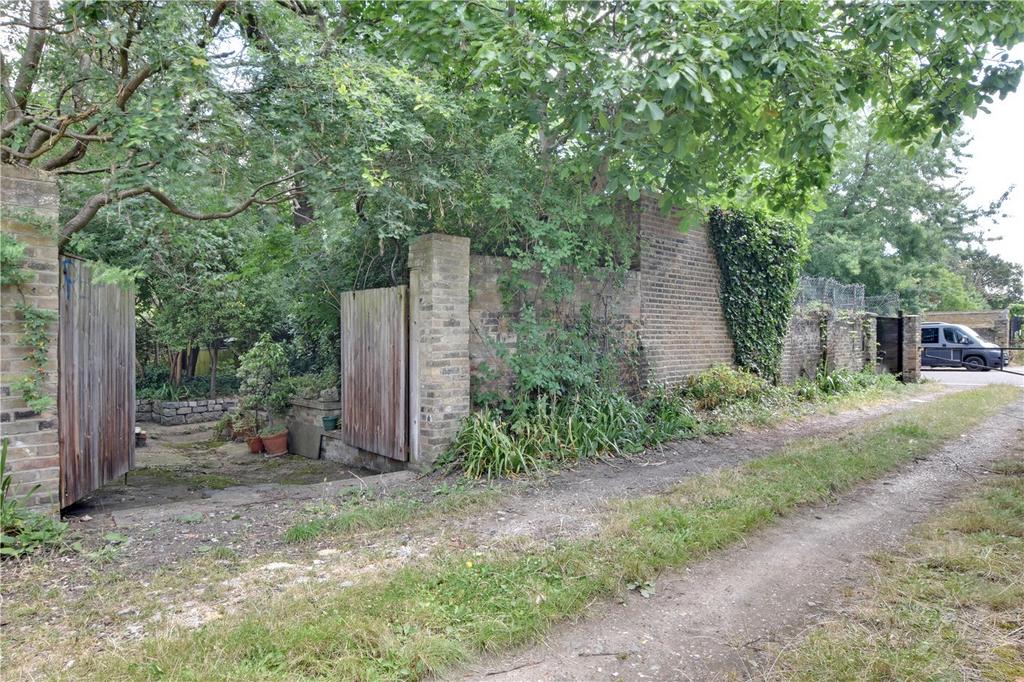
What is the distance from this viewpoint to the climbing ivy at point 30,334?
3703mm

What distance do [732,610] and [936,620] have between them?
92 cm

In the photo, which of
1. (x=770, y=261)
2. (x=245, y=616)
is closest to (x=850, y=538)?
(x=245, y=616)

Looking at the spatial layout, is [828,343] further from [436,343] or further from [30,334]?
[30,334]

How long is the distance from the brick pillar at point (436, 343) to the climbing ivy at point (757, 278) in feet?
17.9

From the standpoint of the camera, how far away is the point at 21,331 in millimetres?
3834

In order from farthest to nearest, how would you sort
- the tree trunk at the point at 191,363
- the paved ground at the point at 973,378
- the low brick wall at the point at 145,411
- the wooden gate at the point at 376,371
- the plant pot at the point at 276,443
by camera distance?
the paved ground at the point at 973,378 < the tree trunk at the point at 191,363 < the low brick wall at the point at 145,411 < the plant pot at the point at 276,443 < the wooden gate at the point at 376,371

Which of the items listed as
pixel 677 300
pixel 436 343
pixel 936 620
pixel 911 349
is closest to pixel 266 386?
pixel 436 343

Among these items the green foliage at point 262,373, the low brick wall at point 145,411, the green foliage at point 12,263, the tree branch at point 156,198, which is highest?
the tree branch at point 156,198

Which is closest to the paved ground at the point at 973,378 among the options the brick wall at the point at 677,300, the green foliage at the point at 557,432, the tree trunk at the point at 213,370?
the brick wall at the point at 677,300

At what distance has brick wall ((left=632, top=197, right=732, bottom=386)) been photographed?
8648 millimetres

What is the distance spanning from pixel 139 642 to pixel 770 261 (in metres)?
10.3

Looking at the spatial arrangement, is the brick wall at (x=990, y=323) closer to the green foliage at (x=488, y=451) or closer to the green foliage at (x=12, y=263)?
the green foliage at (x=488, y=451)

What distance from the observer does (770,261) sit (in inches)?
412

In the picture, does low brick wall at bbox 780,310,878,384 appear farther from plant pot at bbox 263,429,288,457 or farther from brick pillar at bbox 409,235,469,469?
plant pot at bbox 263,429,288,457
